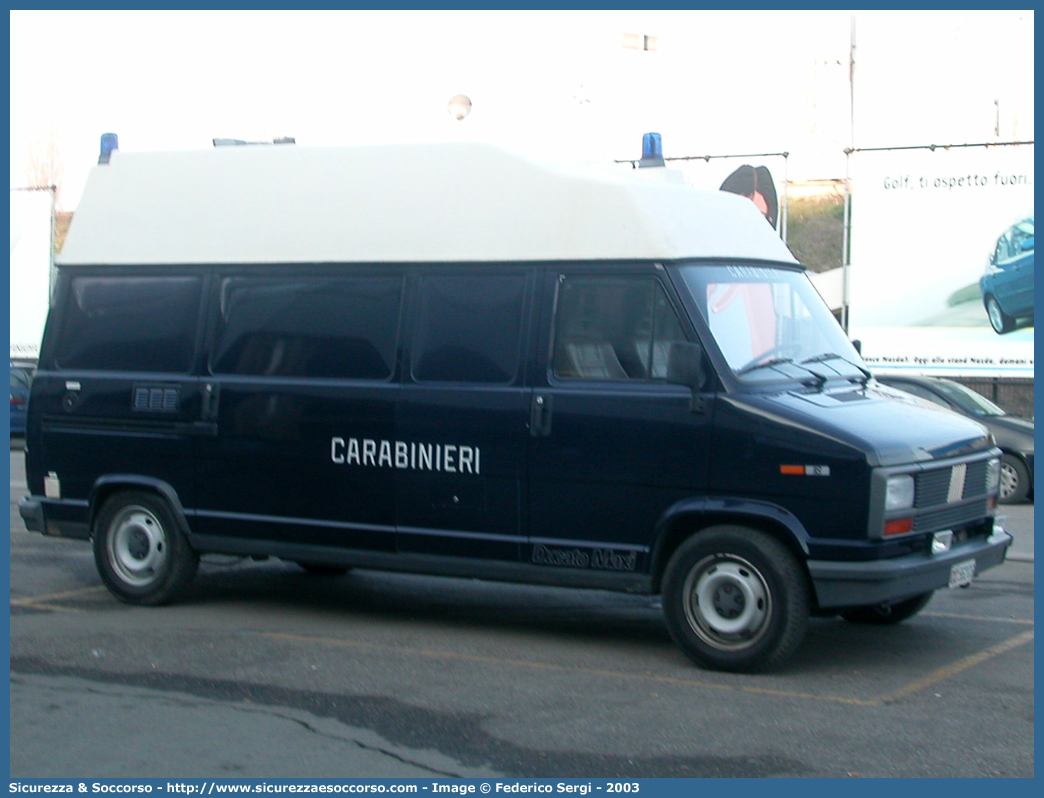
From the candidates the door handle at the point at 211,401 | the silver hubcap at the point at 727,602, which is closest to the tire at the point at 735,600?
the silver hubcap at the point at 727,602

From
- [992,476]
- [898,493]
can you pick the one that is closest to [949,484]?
[898,493]

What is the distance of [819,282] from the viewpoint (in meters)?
23.2

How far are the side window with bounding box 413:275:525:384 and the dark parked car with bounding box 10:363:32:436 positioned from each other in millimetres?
17778

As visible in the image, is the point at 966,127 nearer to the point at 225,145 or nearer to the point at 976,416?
the point at 976,416

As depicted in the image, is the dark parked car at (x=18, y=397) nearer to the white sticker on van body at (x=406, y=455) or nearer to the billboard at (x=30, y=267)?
the billboard at (x=30, y=267)

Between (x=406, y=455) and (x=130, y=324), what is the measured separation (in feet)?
7.63

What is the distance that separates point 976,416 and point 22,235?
22.6 m

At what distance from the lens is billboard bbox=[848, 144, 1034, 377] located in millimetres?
21891

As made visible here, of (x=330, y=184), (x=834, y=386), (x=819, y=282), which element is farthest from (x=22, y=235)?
(x=834, y=386)

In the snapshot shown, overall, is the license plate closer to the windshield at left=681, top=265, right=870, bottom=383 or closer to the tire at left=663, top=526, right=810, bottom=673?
the tire at left=663, top=526, right=810, bottom=673

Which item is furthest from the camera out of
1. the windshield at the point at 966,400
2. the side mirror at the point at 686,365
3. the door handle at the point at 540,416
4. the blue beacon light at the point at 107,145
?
the windshield at the point at 966,400

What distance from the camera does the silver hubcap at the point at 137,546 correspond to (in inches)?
356

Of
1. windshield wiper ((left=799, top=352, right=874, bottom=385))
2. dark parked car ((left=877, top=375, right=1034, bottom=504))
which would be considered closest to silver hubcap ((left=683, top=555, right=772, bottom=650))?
windshield wiper ((left=799, top=352, right=874, bottom=385))

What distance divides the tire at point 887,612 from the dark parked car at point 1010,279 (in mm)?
14654
